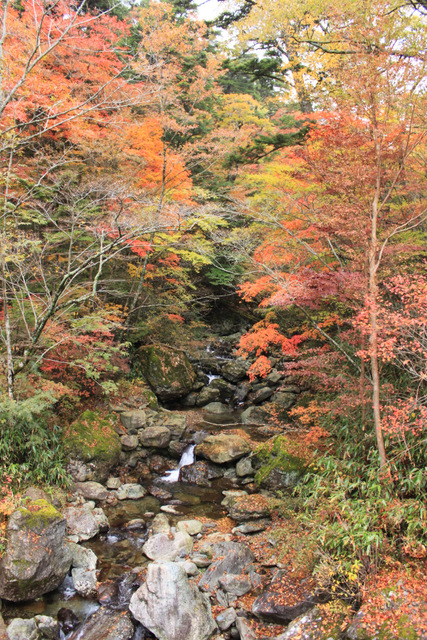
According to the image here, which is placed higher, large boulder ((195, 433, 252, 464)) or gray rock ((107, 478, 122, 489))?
large boulder ((195, 433, 252, 464))

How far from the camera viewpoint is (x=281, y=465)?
8.34 m

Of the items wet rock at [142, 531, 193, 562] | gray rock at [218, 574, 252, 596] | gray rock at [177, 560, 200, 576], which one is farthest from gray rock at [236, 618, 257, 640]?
wet rock at [142, 531, 193, 562]

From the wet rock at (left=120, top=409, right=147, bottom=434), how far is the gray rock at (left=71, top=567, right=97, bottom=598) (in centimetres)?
462

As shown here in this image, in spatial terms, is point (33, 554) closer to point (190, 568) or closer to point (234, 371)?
point (190, 568)

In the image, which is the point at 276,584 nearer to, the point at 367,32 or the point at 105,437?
the point at 105,437

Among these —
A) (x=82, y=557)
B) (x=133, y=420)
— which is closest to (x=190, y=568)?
(x=82, y=557)

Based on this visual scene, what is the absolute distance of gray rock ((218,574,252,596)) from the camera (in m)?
5.74

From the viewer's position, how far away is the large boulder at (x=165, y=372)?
1316 centimetres

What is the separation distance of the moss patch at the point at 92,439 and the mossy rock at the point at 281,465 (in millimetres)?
3565

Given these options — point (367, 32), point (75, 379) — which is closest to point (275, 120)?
point (367, 32)

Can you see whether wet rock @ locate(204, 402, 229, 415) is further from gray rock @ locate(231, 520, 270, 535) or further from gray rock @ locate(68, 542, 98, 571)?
gray rock @ locate(68, 542, 98, 571)

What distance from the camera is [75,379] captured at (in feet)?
34.2

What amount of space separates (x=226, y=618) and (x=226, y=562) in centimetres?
96

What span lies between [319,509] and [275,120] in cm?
2046
